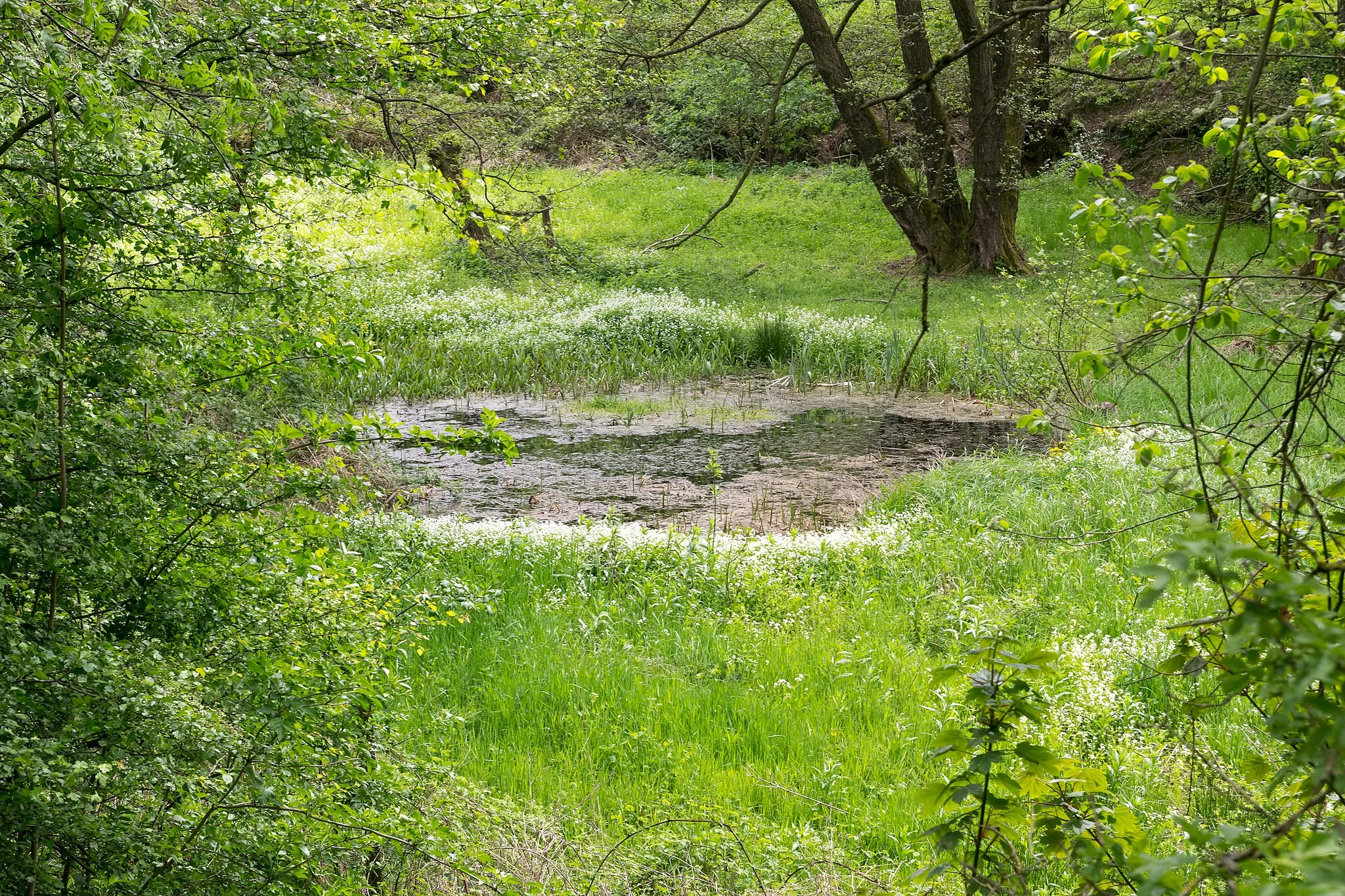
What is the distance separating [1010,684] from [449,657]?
3.92m

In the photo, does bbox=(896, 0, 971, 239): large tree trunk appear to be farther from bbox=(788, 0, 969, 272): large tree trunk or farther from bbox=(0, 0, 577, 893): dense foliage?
bbox=(0, 0, 577, 893): dense foliage

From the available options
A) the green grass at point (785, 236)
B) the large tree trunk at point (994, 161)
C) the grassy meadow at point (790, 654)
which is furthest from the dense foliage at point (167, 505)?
the green grass at point (785, 236)

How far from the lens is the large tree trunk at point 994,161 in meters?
14.3

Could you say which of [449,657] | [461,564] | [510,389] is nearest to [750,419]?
[510,389]

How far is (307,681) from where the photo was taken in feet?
7.89

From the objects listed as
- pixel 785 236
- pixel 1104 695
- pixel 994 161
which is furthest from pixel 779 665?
pixel 785 236

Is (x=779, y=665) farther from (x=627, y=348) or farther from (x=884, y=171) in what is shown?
(x=884, y=171)

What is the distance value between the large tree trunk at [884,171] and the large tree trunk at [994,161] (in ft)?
1.46

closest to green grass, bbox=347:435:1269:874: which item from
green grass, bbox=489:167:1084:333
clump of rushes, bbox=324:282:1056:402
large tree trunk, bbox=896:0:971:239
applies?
clump of rushes, bbox=324:282:1056:402

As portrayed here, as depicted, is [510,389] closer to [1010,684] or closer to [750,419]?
[750,419]

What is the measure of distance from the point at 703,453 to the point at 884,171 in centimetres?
863

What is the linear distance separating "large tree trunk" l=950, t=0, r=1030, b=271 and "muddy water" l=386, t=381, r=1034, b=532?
426 centimetres

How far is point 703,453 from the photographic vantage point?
10.3 metres

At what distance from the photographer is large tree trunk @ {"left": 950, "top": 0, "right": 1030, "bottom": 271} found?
14259 mm
